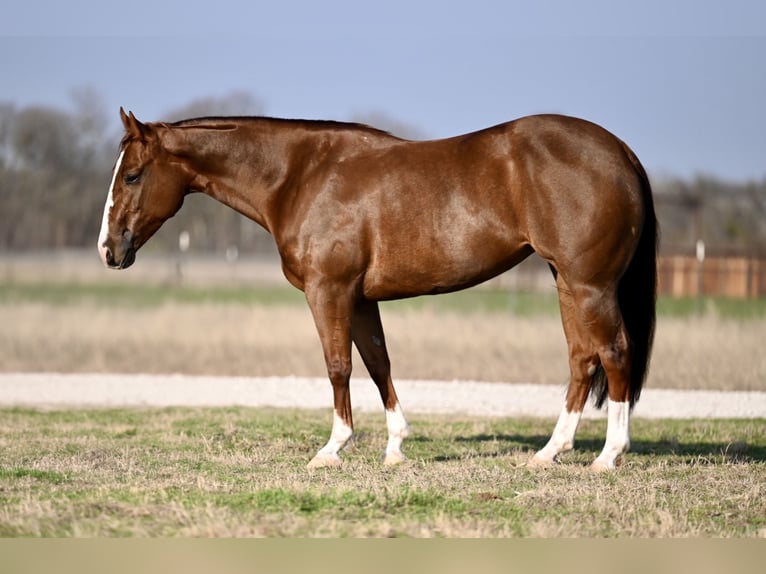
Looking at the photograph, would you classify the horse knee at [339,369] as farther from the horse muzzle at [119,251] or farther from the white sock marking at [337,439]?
the horse muzzle at [119,251]

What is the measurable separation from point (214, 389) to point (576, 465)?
6.07m

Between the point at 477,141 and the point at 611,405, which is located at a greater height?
the point at 477,141

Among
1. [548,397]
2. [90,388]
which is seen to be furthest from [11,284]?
[548,397]

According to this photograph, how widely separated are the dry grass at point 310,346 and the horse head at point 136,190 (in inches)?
263

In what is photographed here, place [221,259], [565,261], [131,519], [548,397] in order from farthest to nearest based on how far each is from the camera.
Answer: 1. [221,259]
2. [548,397]
3. [565,261]
4. [131,519]

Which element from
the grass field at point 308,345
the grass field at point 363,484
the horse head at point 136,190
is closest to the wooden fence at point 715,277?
the grass field at point 308,345

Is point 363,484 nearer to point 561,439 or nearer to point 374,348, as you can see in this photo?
point 374,348

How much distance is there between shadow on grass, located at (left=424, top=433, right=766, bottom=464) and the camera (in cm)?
755

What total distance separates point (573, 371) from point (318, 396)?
4874 mm

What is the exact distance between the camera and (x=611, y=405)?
277 inches

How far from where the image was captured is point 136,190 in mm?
7473

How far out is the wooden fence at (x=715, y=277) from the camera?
43188 mm

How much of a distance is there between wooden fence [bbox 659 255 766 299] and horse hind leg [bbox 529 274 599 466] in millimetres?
36856

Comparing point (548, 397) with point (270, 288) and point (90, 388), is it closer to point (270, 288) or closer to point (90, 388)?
point (90, 388)
